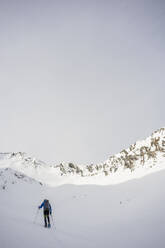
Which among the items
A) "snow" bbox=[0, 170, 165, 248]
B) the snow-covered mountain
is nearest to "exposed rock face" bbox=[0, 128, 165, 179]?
the snow-covered mountain

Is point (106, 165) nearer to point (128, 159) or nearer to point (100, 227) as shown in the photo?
point (128, 159)

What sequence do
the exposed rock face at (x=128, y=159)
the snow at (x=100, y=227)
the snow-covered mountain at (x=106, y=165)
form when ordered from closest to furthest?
the snow at (x=100, y=227) < the exposed rock face at (x=128, y=159) < the snow-covered mountain at (x=106, y=165)

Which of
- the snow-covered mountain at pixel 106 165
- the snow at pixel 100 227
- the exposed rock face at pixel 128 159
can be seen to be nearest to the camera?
the snow at pixel 100 227

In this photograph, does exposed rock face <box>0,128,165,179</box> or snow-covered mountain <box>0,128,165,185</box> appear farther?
snow-covered mountain <box>0,128,165,185</box>

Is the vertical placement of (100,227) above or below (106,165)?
below

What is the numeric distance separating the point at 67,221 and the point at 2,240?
381 inches

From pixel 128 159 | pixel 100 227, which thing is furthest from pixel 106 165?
pixel 100 227

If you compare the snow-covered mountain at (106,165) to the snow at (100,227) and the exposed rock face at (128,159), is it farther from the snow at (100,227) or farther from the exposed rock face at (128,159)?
the snow at (100,227)

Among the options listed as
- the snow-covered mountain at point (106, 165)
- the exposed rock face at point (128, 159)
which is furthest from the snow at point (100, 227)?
the snow-covered mountain at point (106, 165)

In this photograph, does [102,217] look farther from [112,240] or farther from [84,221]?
[112,240]

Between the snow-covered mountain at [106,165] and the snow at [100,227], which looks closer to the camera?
the snow at [100,227]

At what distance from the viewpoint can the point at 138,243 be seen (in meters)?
7.21

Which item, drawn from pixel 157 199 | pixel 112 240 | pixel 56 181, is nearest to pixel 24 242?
pixel 112 240

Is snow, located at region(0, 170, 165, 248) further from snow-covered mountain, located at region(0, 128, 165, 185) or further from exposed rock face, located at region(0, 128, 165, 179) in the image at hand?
snow-covered mountain, located at region(0, 128, 165, 185)
